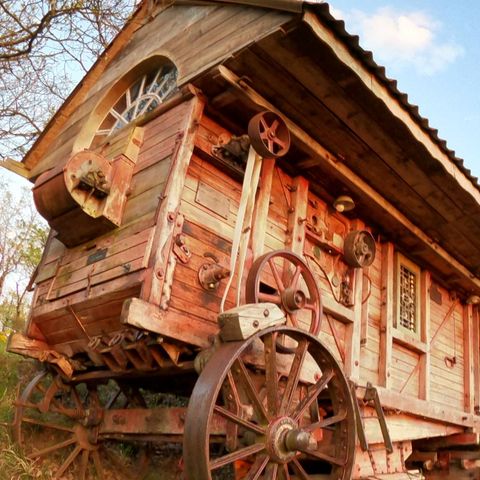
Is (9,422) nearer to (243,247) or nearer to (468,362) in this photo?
(243,247)

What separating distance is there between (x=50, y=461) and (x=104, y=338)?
1794 millimetres

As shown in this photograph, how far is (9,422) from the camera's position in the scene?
19.3 ft

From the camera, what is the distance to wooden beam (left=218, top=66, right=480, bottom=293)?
4.73 m

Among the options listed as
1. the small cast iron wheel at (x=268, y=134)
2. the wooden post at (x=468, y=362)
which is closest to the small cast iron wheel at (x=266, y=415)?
the small cast iron wheel at (x=268, y=134)

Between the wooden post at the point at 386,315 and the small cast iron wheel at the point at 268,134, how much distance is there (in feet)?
9.53

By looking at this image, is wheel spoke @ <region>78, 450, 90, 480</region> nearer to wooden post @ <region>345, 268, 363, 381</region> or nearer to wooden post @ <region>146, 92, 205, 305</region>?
wooden post @ <region>146, 92, 205, 305</region>

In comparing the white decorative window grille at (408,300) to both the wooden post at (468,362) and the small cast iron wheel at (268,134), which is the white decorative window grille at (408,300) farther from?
the small cast iron wheel at (268,134)

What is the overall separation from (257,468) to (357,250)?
3208 millimetres

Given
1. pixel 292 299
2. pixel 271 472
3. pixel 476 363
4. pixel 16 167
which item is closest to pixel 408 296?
pixel 476 363

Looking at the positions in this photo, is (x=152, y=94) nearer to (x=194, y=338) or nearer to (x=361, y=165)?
(x=361, y=165)

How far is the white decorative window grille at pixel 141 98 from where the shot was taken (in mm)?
5866

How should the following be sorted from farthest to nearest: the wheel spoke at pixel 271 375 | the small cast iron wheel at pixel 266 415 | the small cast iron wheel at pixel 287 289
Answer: the small cast iron wheel at pixel 287 289, the wheel spoke at pixel 271 375, the small cast iron wheel at pixel 266 415

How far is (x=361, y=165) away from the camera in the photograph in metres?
5.83

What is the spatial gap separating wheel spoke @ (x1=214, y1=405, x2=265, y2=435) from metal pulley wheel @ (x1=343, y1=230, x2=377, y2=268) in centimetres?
289
